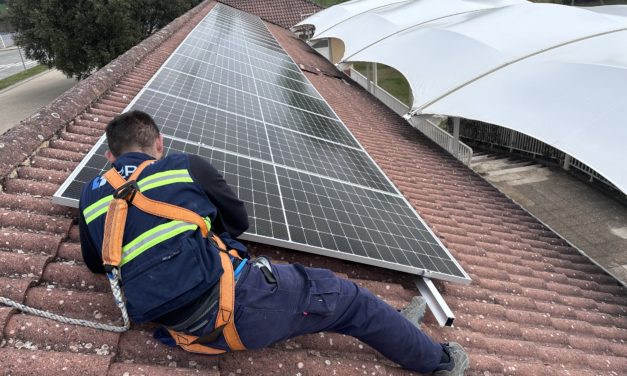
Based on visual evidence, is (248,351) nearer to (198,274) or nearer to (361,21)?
(198,274)

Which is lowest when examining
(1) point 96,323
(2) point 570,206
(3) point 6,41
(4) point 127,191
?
(2) point 570,206

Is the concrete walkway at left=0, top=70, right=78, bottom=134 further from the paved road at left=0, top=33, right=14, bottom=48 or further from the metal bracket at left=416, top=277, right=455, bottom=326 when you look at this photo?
the metal bracket at left=416, top=277, right=455, bottom=326

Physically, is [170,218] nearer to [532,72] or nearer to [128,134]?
[128,134]

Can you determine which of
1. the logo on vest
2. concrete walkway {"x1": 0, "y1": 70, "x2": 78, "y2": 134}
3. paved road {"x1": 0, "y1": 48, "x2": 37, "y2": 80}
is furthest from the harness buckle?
paved road {"x1": 0, "y1": 48, "x2": 37, "y2": 80}

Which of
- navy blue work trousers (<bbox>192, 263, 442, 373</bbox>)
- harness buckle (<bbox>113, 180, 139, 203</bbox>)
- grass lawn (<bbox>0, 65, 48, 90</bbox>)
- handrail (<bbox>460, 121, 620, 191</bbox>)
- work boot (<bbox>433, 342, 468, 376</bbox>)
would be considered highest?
harness buckle (<bbox>113, 180, 139, 203</bbox>)

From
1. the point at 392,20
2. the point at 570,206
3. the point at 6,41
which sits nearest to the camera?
the point at 570,206

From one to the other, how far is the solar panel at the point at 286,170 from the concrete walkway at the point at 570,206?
303 inches


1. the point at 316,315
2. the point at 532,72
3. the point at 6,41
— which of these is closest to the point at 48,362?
the point at 316,315

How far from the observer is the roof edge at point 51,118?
10.9 ft

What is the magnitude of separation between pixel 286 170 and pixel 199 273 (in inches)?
92.6

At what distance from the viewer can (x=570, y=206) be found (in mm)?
12766

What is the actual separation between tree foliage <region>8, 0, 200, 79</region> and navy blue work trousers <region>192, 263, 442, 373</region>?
25436 millimetres

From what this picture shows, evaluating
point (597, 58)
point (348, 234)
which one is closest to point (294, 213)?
point (348, 234)

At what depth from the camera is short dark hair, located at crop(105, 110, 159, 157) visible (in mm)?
2564
